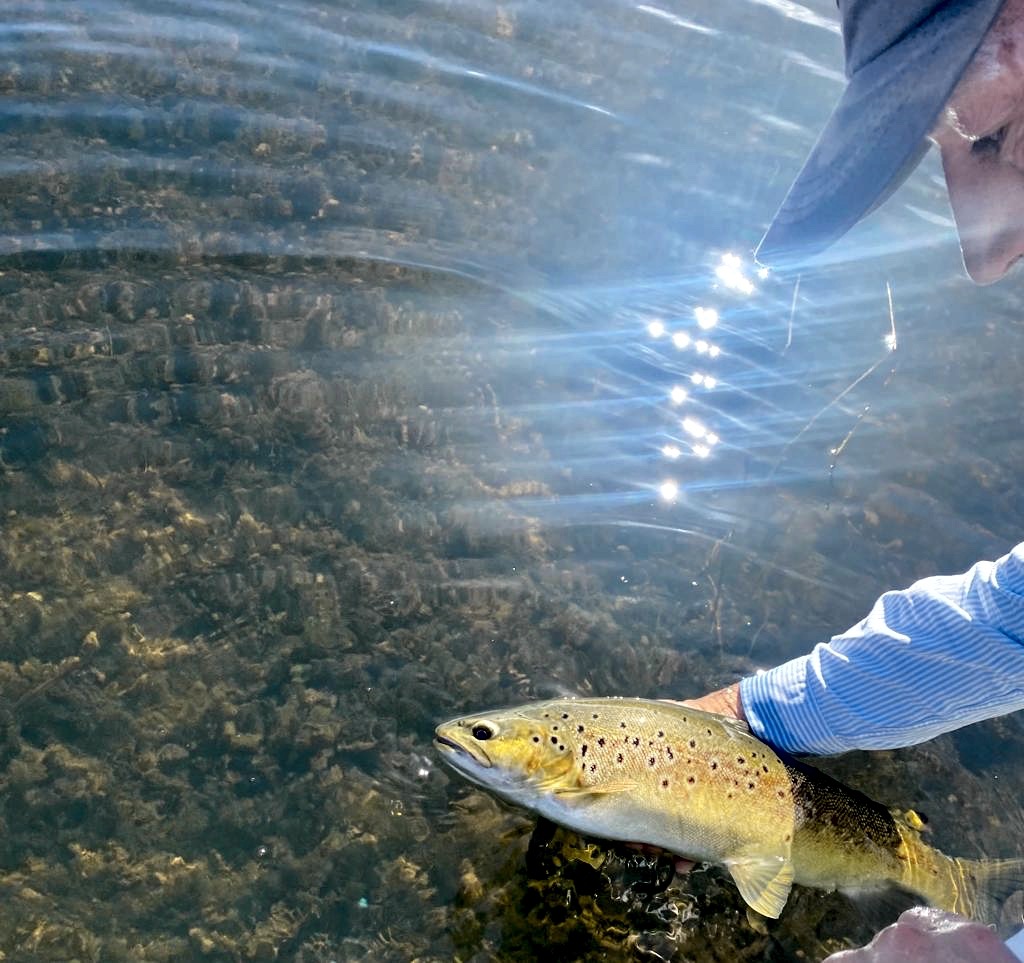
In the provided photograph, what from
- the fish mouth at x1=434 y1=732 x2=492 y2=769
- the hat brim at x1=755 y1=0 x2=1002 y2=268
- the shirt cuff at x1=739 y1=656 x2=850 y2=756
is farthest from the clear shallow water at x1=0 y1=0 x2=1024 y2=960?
the hat brim at x1=755 y1=0 x2=1002 y2=268

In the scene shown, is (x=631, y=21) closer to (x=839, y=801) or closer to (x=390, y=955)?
(x=839, y=801)

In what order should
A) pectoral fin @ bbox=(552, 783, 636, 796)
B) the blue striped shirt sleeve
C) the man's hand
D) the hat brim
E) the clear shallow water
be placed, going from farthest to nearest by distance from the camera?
the man's hand, the clear shallow water, pectoral fin @ bbox=(552, 783, 636, 796), the blue striped shirt sleeve, the hat brim

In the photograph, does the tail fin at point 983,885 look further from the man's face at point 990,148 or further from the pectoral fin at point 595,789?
the man's face at point 990,148

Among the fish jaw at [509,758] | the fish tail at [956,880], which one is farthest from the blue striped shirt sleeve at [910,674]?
the fish jaw at [509,758]

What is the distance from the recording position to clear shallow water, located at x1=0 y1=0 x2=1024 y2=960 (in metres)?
3.29

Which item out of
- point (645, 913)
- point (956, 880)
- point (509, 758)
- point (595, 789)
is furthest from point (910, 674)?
point (509, 758)

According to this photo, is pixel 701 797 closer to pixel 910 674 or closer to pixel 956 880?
pixel 910 674

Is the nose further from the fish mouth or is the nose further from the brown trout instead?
the fish mouth

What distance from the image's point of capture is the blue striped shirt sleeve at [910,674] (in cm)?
285

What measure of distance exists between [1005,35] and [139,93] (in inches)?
211

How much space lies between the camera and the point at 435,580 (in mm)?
4105

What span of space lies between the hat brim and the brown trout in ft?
5.39

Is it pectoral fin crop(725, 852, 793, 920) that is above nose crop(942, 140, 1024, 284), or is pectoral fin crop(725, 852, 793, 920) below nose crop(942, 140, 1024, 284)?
below

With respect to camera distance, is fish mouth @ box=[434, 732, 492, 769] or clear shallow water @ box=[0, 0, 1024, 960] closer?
fish mouth @ box=[434, 732, 492, 769]
